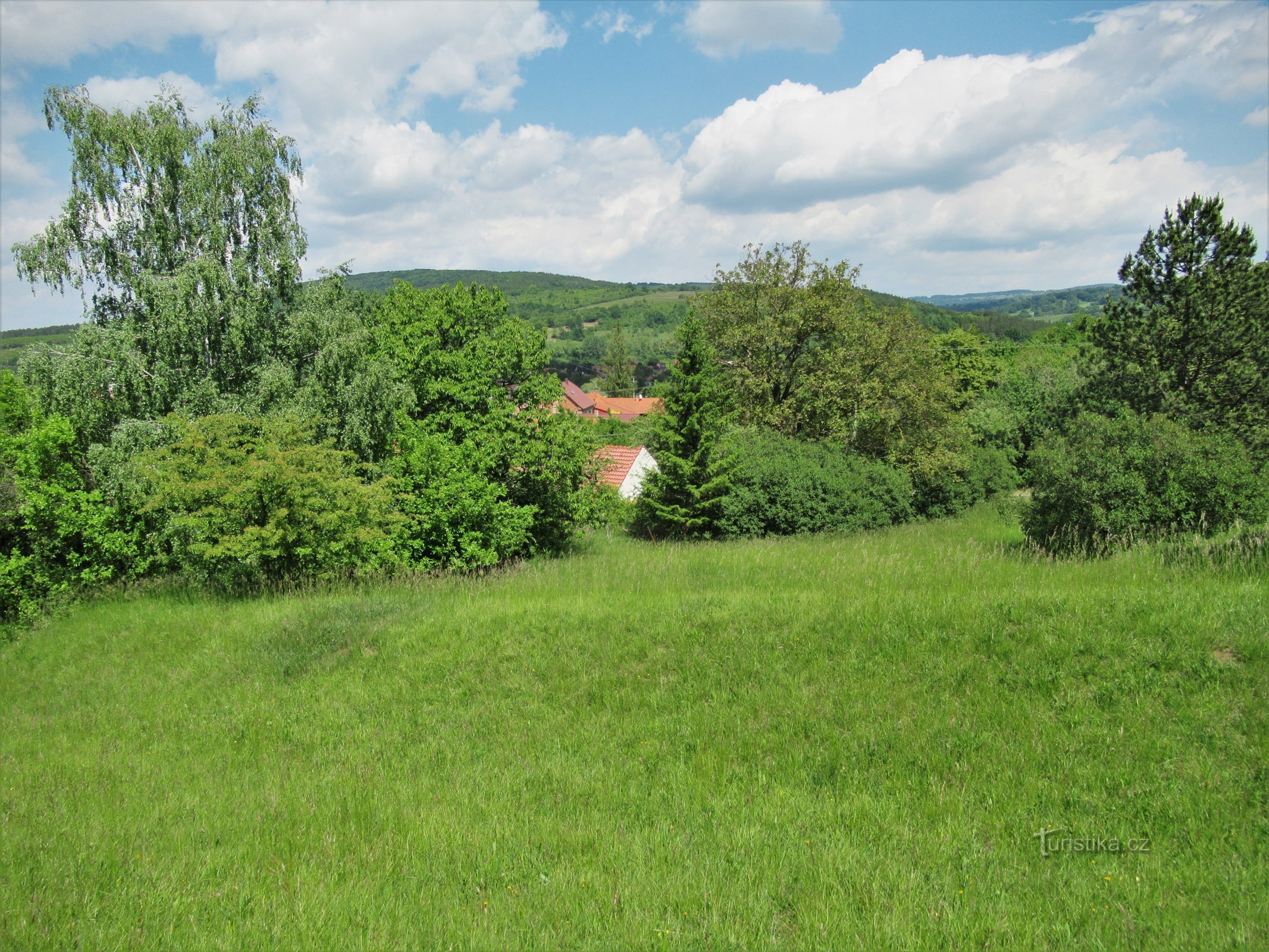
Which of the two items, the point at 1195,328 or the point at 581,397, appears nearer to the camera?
the point at 1195,328

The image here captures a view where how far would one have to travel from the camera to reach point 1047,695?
Result: 7156 mm

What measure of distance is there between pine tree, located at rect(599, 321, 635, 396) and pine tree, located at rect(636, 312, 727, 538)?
9500cm

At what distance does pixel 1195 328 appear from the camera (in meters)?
21.2

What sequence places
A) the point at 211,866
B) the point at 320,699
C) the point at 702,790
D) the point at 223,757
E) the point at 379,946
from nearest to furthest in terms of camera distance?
the point at 379,946 → the point at 211,866 → the point at 702,790 → the point at 223,757 → the point at 320,699

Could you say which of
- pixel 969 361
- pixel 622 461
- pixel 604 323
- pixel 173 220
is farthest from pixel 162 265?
pixel 604 323

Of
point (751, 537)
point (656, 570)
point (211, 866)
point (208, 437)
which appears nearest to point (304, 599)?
point (208, 437)

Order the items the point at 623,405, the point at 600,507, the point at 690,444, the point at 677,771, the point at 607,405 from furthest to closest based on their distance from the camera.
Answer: the point at 623,405 < the point at 607,405 < the point at 690,444 < the point at 600,507 < the point at 677,771

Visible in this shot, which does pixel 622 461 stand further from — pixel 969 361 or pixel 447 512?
pixel 969 361

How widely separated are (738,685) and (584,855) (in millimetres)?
3419

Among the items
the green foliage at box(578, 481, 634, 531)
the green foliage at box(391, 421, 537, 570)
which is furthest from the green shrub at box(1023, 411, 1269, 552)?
the green foliage at box(391, 421, 537, 570)

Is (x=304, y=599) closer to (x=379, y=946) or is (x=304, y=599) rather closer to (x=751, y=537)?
(x=379, y=946)

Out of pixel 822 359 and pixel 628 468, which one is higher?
pixel 822 359

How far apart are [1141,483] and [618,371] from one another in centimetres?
11055

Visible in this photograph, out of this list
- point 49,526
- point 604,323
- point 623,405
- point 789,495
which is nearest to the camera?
point 49,526
